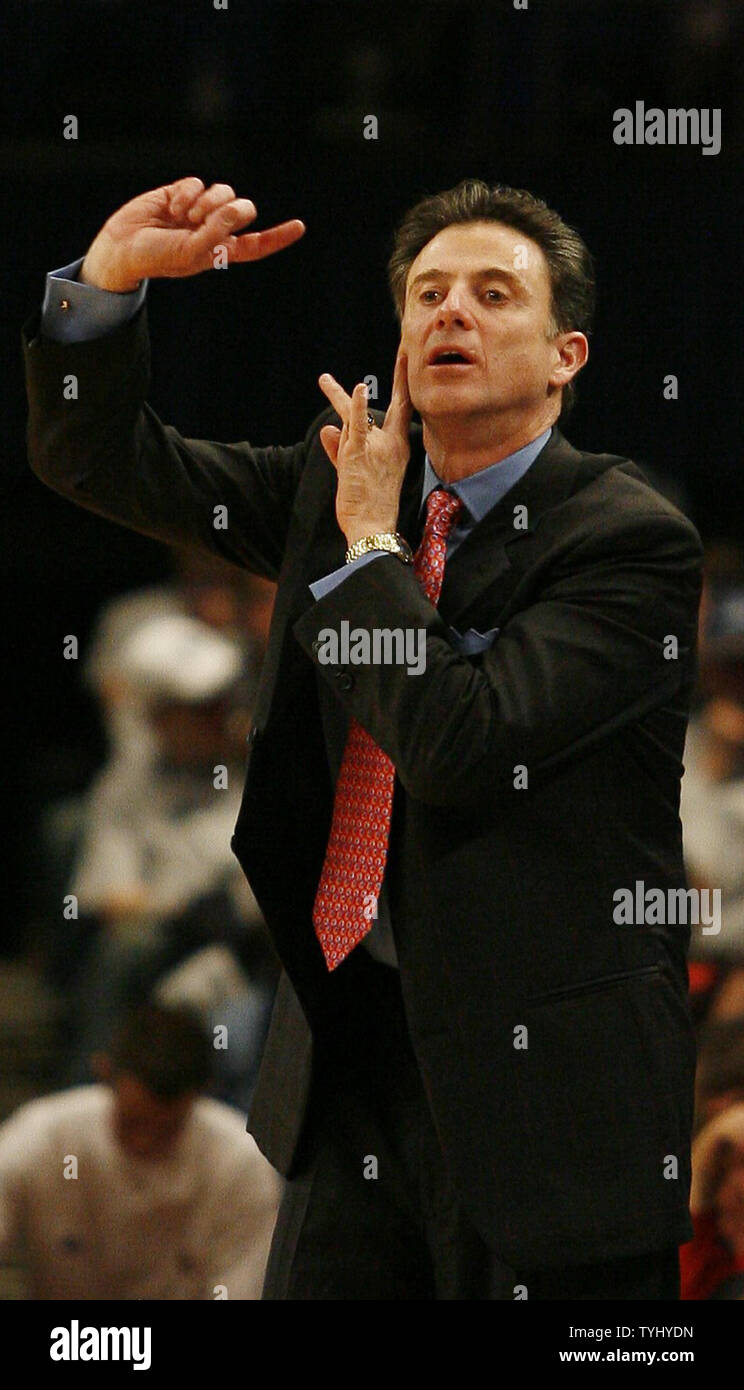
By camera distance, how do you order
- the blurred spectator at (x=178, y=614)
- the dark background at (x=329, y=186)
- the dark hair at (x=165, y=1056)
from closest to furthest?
the dark hair at (x=165, y=1056) → the blurred spectator at (x=178, y=614) → the dark background at (x=329, y=186)


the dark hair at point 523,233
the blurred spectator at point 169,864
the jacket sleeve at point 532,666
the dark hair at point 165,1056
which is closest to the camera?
the jacket sleeve at point 532,666

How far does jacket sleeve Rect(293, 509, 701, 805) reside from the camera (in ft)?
5.79

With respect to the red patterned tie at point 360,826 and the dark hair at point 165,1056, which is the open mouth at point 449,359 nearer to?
the red patterned tie at point 360,826

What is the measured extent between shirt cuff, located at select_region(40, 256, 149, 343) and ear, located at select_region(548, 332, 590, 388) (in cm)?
43

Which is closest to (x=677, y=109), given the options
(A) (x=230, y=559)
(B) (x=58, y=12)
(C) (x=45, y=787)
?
(B) (x=58, y=12)

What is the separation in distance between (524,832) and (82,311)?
662 mm

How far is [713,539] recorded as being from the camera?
3.89 metres

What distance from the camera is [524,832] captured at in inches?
70.9

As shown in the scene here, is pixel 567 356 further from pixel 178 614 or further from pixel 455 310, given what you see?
pixel 178 614

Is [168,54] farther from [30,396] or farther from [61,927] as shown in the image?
[30,396]

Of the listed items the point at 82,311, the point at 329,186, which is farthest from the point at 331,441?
the point at 329,186

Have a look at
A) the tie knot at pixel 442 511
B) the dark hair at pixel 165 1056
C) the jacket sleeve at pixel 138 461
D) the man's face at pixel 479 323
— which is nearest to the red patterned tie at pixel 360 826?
the tie knot at pixel 442 511

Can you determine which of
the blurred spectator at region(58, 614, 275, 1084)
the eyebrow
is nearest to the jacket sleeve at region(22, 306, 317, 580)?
the eyebrow

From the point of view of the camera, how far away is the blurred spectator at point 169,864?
10.5 ft
